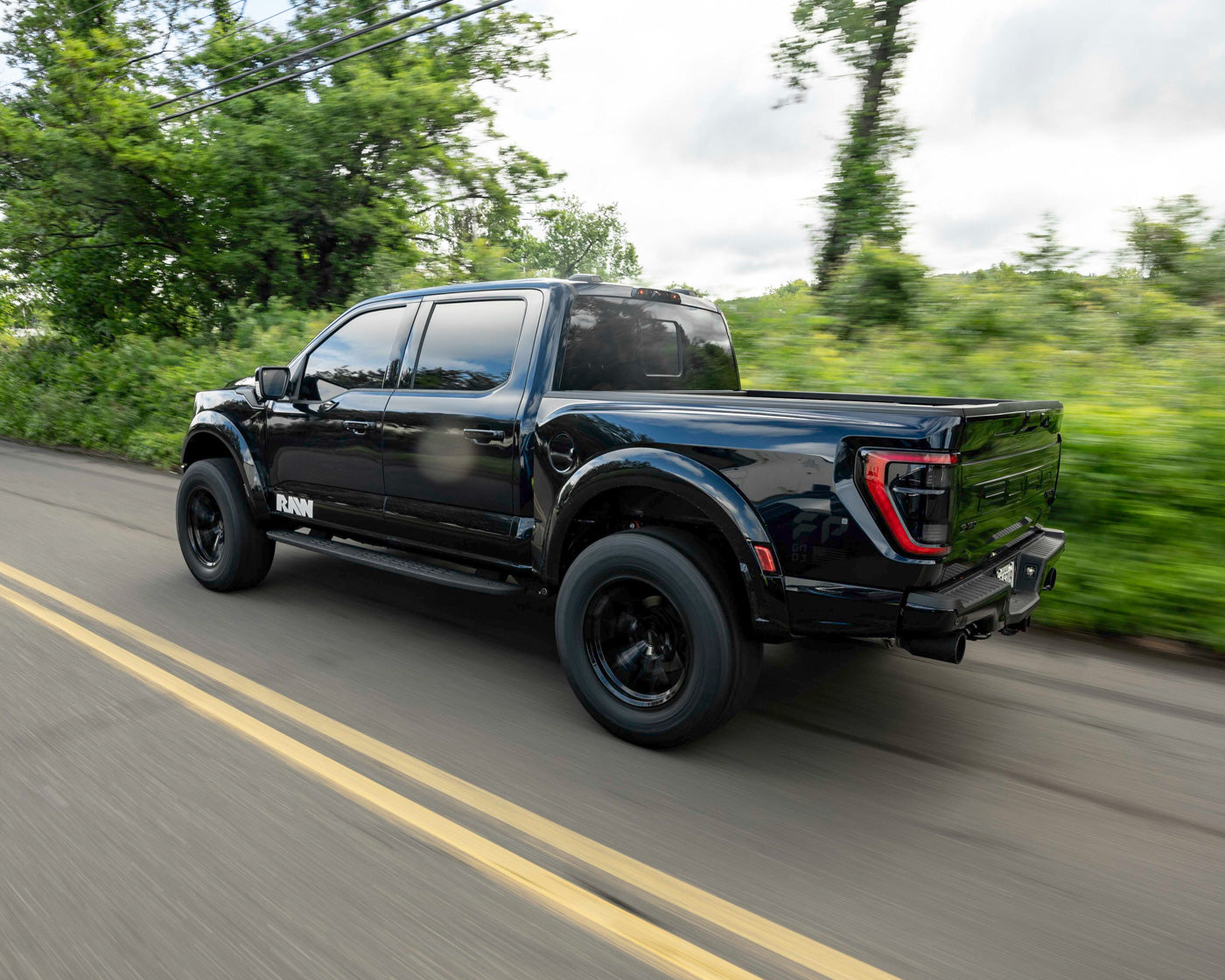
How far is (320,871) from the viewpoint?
261 centimetres

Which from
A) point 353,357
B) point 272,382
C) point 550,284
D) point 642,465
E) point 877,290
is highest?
point 877,290

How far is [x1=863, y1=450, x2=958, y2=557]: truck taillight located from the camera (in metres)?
2.89

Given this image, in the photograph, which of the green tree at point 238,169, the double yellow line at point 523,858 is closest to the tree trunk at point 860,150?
the green tree at point 238,169

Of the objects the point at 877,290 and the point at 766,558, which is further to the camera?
the point at 877,290

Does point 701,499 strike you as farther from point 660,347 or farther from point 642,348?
point 660,347

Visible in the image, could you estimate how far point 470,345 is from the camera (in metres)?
4.35

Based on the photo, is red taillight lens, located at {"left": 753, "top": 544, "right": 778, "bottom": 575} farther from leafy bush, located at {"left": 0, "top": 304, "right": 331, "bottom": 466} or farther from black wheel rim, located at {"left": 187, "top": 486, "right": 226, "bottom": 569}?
leafy bush, located at {"left": 0, "top": 304, "right": 331, "bottom": 466}

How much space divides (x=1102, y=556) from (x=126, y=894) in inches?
196

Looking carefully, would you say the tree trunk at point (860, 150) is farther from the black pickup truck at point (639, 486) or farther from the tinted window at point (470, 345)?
the tinted window at point (470, 345)

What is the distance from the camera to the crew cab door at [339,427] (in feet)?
15.4

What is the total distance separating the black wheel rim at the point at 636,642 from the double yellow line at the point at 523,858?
710mm

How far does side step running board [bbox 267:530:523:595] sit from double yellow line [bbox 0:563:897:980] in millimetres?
809

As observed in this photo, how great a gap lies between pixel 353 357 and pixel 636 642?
2421 mm

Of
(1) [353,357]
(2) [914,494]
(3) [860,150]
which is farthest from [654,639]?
(3) [860,150]
